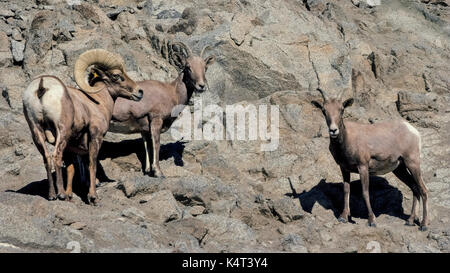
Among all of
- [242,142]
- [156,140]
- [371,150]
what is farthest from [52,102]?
[371,150]

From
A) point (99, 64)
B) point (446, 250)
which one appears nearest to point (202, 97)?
point (99, 64)

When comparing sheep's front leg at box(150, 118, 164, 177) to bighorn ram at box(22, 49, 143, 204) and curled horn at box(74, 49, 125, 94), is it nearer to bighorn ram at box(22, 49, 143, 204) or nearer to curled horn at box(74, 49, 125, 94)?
bighorn ram at box(22, 49, 143, 204)

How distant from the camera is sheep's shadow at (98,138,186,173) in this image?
19.1 m

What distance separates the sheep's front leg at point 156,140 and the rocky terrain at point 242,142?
1.50 ft

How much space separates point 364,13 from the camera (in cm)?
3077

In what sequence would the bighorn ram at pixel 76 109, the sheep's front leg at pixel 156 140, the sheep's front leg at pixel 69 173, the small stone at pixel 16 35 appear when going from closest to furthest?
the bighorn ram at pixel 76 109, the sheep's front leg at pixel 69 173, the sheep's front leg at pixel 156 140, the small stone at pixel 16 35

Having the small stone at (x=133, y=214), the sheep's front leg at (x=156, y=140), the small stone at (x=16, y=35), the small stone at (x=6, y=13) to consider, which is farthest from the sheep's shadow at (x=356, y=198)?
the small stone at (x=6, y=13)

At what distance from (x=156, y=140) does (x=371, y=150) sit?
5980mm

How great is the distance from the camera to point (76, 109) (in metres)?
15.4

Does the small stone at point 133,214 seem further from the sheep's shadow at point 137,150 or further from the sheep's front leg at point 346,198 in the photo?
the sheep's front leg at point 346,198

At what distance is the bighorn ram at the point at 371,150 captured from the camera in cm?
1749

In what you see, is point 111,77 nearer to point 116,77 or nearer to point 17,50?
point 116,77

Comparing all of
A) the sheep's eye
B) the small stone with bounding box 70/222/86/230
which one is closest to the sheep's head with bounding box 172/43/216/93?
the sheep's eye

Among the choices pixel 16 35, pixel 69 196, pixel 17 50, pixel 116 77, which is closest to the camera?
pixel 69 196
